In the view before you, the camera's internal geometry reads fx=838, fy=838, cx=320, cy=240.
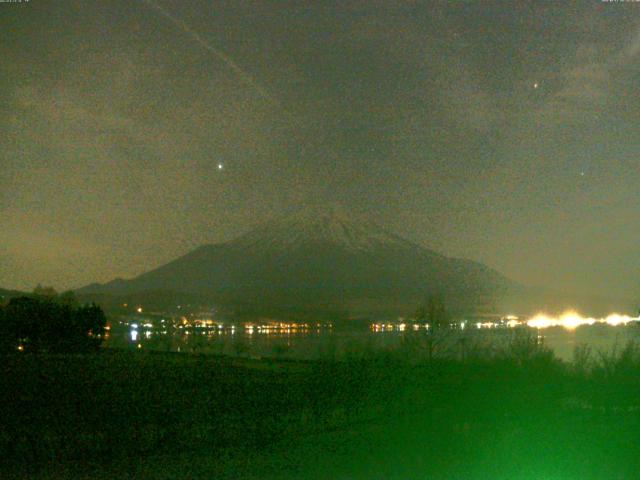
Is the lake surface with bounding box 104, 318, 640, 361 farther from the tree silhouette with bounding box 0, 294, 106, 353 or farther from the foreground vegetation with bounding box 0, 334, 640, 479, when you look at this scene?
the tree silhouette with bounding box 0, 294, 106, 353

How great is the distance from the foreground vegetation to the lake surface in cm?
253

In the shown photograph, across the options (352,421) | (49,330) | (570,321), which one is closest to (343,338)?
(49,330)

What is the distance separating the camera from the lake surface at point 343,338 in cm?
2636

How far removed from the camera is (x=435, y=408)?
58.0ft

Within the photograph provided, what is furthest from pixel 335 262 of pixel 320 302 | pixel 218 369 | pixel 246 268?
pixel 218 369

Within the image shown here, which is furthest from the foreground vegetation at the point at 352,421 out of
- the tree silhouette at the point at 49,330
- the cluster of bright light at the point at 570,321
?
the cluster of bright light at the point at 570,321

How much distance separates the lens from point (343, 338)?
45.9 m

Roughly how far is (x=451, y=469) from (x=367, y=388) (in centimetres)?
643

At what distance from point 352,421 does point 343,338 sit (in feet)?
98.3

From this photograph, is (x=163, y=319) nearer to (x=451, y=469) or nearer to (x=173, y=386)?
(x=173, y=386)

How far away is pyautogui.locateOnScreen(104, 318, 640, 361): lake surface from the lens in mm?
26359

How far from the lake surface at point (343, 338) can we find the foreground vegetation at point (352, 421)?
2.53 m

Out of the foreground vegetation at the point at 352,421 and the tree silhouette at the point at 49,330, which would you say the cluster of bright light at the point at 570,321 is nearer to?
the tree silhouette at the point at 49,330

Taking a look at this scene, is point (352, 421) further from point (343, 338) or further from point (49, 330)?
point (49, 330)
